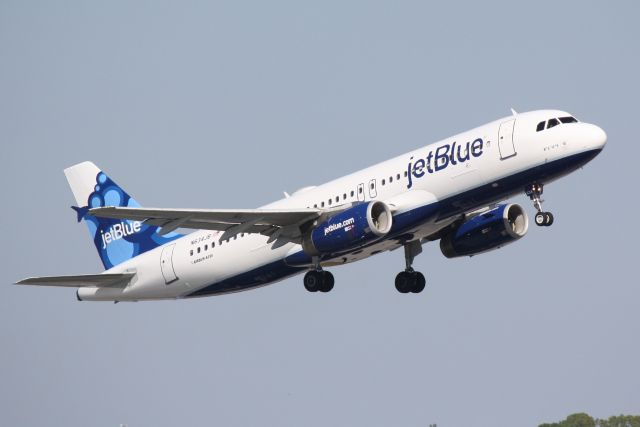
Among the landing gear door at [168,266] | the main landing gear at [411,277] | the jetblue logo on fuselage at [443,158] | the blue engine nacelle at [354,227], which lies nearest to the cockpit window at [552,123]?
the jetblue logo on fuselage at [443,158]

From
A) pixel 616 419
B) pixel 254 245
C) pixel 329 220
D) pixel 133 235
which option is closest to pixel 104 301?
pixel 133 235

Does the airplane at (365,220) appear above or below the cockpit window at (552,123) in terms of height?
below

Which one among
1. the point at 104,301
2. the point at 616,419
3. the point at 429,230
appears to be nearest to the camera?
the point at 429,230

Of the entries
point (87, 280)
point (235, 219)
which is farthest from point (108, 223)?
point (235, 219)

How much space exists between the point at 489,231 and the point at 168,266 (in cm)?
1320

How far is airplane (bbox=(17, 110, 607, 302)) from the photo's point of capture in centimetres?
4588

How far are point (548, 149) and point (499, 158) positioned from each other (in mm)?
1712

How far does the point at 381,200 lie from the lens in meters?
48.1

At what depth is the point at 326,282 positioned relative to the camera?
50906 mm

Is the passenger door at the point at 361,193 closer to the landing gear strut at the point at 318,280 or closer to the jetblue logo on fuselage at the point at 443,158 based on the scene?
the jetblue logo on fuselage at the point at 443,158

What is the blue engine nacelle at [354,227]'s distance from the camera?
153 feet

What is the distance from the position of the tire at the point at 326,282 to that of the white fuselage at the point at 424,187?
0.55 meters

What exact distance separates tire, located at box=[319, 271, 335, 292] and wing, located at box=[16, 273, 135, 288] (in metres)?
8.97

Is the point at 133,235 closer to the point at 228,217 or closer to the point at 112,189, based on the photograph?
the point at 112,189
